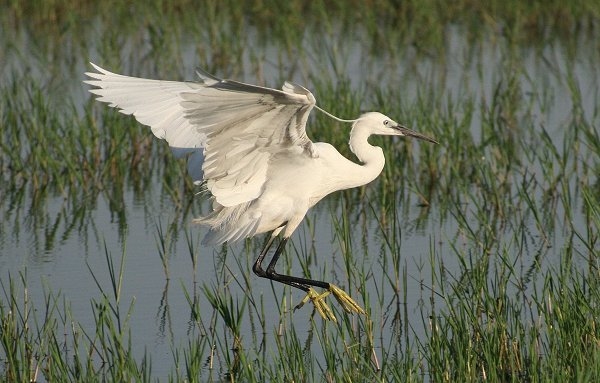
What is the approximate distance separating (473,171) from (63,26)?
6331mm

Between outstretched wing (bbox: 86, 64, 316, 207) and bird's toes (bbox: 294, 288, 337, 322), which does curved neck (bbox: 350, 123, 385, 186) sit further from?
bird's toes (bbox: 294, 288, 337, 322)

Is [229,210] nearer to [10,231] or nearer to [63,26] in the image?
[10,231]

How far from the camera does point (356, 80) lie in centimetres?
1100

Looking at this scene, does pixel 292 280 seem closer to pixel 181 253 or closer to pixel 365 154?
pixel 365 154

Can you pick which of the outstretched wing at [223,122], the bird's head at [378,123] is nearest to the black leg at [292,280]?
the outstretched wing at [223,122]

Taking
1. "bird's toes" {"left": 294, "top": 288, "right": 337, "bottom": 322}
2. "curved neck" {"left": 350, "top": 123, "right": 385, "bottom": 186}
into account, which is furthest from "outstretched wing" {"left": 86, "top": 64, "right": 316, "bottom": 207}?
"bird's toes" {"left": 294, "top": 288, "right": 337, "bottom": 322}

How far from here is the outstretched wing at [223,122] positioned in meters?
4.96

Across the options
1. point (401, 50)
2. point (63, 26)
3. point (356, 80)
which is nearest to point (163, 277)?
point (356, 80)

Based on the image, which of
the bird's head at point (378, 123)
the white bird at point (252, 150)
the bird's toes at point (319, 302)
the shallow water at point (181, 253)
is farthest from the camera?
the shallow water at point (181, 253)

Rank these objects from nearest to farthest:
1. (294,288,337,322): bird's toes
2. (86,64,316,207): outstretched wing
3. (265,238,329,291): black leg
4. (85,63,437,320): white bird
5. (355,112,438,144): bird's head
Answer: (86,64,316,207): outstretched wing < (85,63,437,320): white bird < (294,288,337,322): bird's toes < (265,238,329,291): black leg < (355,112,438,144): bird's head

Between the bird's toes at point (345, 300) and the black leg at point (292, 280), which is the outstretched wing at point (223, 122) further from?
the bird's toes at point (345, 300)

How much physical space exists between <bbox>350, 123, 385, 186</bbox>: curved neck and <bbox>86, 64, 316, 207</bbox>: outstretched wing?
1.15 feet

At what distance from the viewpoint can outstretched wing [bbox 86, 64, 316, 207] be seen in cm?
496

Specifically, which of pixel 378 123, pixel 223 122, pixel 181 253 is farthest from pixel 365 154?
pixel 181 253
